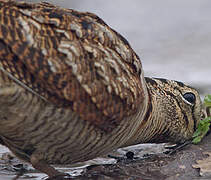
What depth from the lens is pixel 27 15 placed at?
2936 mm

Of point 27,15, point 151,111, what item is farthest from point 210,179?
point 27,15

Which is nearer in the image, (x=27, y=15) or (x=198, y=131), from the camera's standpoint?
(x=27, y=15)

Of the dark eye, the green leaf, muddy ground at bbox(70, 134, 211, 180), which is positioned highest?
the dark eye

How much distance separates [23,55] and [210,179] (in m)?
1.72

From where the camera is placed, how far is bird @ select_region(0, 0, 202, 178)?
2820 mm

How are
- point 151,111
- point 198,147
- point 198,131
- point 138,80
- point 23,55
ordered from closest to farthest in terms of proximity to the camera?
point 23,55 < point 138,80 < point 151,111 < point 198,147 < point 198,131

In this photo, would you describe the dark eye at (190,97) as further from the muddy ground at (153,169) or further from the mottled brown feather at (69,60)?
the mottled brown feather at (69,60)

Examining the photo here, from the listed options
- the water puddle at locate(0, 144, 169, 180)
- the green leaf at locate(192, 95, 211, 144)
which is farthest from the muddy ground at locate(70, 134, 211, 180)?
the water puddle at locate(0, 144, 169, 180)

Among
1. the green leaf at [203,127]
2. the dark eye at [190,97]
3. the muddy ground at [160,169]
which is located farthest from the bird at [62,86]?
the dark eye at [190,97]

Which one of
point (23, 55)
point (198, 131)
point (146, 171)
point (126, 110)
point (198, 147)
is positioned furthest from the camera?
point (198, 131)

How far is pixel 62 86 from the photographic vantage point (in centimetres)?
289

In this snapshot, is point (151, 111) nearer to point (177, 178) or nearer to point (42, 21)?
point (177, 178)

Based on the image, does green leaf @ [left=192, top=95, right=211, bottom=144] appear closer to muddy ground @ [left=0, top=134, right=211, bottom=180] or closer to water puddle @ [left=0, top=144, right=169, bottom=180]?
muddy ground @ [left=0, top=134, right=211, bottom=180]

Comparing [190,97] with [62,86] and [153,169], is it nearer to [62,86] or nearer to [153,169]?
[153,169]
